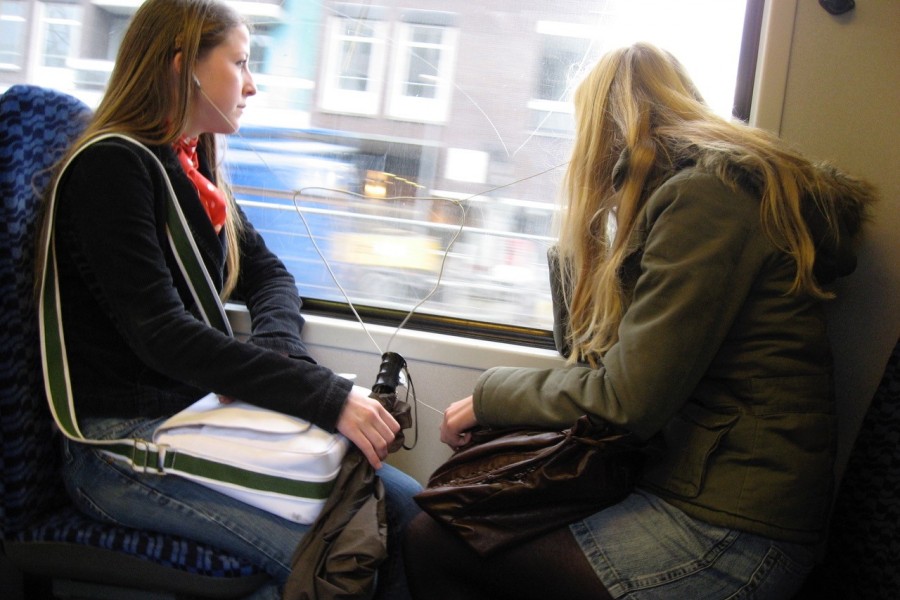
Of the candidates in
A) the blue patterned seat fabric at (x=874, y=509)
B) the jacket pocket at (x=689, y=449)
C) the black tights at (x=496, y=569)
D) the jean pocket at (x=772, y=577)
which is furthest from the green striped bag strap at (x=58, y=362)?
the blue patterned seat fabric at (x=874, y=509)

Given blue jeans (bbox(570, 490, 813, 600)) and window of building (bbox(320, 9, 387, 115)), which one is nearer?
blue jeans (bbox(570, 490, 813, 600))

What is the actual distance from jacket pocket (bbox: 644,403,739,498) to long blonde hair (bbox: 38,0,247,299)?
1187 millimetres

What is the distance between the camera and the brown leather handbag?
1.21 m

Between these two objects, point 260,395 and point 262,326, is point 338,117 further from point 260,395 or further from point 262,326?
point 260,395

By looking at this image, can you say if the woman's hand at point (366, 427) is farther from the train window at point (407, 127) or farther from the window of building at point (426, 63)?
the window of building at point (426, 63)

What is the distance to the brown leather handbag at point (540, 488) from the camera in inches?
47.6

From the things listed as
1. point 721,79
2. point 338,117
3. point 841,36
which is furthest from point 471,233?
point 841,36

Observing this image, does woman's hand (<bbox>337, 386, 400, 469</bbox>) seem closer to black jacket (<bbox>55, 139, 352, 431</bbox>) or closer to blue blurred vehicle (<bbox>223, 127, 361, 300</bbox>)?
black jacket (<bbox>55, 139, 352, 431</bbox>)

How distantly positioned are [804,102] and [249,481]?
5.18 ft

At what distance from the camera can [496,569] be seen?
1.27m

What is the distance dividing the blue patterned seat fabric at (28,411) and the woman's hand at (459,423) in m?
0.46

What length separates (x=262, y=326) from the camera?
1805mm

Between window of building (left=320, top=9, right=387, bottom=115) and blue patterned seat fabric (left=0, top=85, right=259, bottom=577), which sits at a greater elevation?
window of building (left=320, top=9, right=387, bottom=115)

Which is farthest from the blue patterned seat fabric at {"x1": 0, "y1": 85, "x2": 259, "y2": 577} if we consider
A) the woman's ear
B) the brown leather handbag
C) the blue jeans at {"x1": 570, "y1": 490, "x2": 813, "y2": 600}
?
the blue jeans at {"x1": 570, "y1": 490, "x2": 813, "y2": 600}
